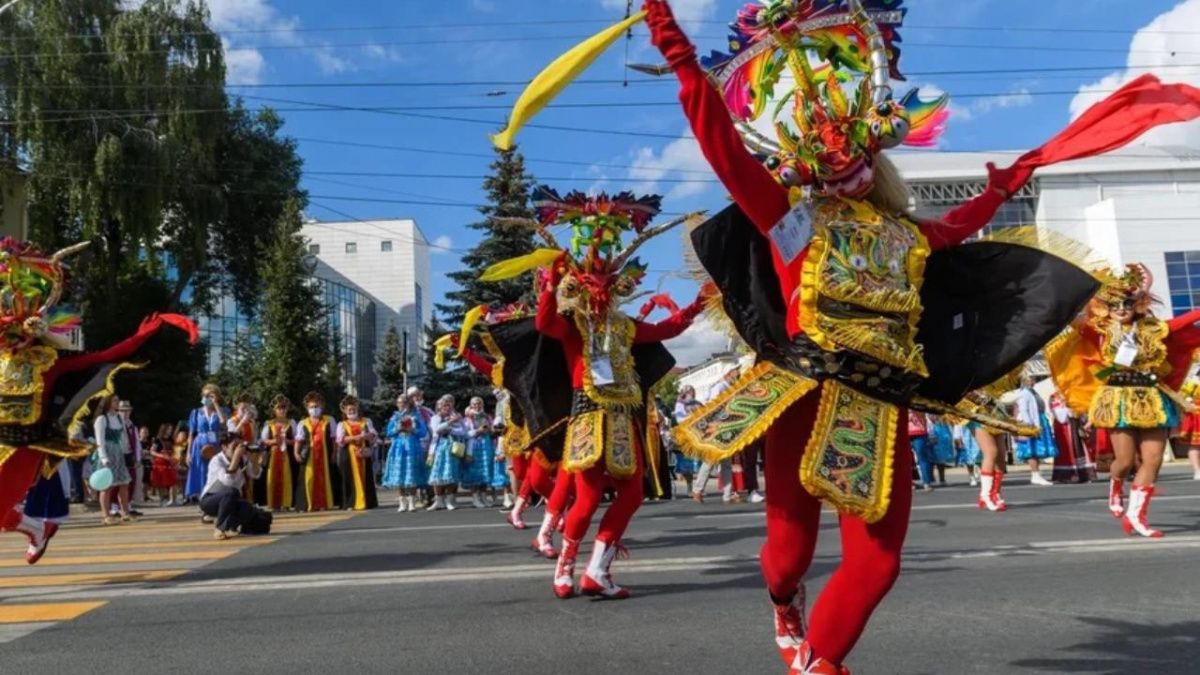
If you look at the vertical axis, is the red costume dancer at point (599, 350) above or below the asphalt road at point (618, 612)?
above

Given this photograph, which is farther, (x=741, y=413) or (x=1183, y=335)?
(x=1183, y=335)

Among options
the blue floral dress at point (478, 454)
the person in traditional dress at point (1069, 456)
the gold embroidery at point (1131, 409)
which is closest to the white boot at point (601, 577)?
the gold embroidery at point (1131, 409)

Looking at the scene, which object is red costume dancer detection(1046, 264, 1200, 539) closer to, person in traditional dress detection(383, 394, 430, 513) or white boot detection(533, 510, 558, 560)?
white boot detection(533, 510, 558, 560)

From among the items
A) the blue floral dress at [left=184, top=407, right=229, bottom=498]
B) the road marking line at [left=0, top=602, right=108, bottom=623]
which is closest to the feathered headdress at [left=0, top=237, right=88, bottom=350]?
the road marking line at [left=0, top=602, right=108, bottom=623]

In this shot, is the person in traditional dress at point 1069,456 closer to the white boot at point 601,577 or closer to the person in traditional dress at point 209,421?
the white boot at point 601,577

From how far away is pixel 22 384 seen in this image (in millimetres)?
6391

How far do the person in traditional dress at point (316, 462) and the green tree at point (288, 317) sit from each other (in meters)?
14.5

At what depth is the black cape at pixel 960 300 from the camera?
10.7ft

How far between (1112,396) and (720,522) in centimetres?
421

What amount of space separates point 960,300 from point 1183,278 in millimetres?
38300

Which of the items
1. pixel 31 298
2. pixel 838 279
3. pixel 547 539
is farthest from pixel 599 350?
pixel 31 298

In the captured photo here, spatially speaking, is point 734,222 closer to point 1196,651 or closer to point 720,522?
point 1196,651

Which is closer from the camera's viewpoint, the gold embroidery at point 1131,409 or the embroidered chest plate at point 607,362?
the embroidered chest plate at point 607,362

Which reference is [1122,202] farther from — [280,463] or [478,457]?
[280,463]
